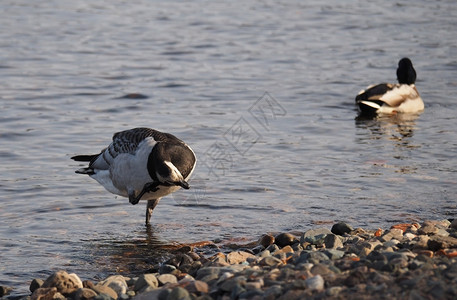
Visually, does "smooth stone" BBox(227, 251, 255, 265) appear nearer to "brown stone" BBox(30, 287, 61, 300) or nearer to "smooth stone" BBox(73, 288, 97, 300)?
"smooth stone" BBox(73, 288, 97, 300)

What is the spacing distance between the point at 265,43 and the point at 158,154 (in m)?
10.5

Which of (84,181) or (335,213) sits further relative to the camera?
(84,181)

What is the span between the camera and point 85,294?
6.43 metres

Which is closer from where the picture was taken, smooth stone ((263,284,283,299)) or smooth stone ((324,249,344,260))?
smooth stone ((263,284,283,299))

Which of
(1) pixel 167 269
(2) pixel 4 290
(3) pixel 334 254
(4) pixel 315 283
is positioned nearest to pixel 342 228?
(3) pixel 334 254

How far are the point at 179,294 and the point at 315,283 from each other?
3.22 ft

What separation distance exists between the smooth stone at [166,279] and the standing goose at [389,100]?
8119 mm

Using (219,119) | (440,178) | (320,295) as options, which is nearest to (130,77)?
(219,119)

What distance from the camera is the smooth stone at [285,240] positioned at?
793cm

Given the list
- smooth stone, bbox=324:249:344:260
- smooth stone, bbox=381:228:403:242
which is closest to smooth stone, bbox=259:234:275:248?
smooth stone, bbox=381:228:403:242

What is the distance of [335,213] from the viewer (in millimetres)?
9289

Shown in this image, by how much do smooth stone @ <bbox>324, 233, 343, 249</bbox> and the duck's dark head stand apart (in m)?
8.30

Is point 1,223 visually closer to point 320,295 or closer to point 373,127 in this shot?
point 320,295

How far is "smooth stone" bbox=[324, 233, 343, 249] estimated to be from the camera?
7388 mm
